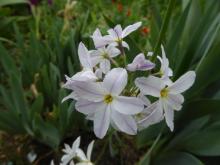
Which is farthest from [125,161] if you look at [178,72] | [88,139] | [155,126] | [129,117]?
[129,117]

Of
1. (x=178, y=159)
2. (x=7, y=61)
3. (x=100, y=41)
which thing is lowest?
(x=178, y=159)

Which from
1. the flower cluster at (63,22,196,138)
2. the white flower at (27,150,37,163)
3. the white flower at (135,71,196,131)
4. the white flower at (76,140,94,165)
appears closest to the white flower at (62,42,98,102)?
the flower cluster at (63,22,196,138)

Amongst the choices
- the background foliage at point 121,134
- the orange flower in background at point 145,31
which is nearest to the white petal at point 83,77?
the background foliage at point 121,134

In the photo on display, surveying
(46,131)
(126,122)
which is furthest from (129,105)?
(46,131)

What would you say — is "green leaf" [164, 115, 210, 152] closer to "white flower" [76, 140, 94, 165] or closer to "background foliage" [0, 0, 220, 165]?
"background foliage" [0, 0, 220, 165]

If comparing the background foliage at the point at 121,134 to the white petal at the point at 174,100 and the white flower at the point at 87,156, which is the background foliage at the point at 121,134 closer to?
the white flower at the point at 87,156

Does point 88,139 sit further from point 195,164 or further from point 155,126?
point 195,164

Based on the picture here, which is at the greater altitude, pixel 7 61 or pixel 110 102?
pixel 110 102

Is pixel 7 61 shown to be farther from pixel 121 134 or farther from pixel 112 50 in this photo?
pixel 112 50
